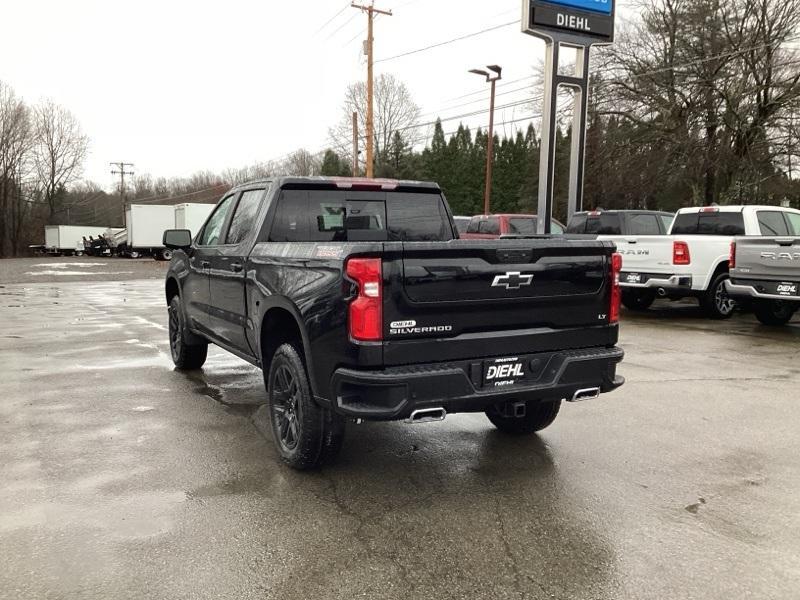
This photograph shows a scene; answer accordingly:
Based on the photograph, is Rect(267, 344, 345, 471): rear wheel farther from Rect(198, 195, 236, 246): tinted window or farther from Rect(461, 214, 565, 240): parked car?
Rect(461, 214, 565, 240): parked car

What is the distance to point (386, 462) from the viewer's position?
4.55 meters

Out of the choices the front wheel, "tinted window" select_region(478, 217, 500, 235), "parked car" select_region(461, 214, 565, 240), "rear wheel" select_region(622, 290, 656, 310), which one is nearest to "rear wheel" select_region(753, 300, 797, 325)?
the front wheel

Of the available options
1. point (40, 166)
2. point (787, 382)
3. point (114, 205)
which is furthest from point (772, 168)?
point (114, 205)

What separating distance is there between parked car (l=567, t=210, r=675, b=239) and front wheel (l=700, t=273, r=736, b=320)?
193 centimetres

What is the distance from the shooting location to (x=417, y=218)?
561 cm

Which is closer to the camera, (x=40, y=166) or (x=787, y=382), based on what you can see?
(x=787, y=382)

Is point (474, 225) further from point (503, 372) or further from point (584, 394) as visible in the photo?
point (503, 372)

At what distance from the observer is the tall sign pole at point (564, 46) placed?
13.1 metres

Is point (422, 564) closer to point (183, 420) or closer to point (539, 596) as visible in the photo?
point (539, 596)

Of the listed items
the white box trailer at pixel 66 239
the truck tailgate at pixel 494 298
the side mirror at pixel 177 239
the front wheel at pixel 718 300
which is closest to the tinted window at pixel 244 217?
the side mirror at pixel 177 239

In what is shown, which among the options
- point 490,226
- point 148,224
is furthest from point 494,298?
point 148,224

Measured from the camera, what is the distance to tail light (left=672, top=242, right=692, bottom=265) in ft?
38.3

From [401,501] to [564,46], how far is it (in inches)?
488

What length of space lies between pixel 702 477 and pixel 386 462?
208 cm
